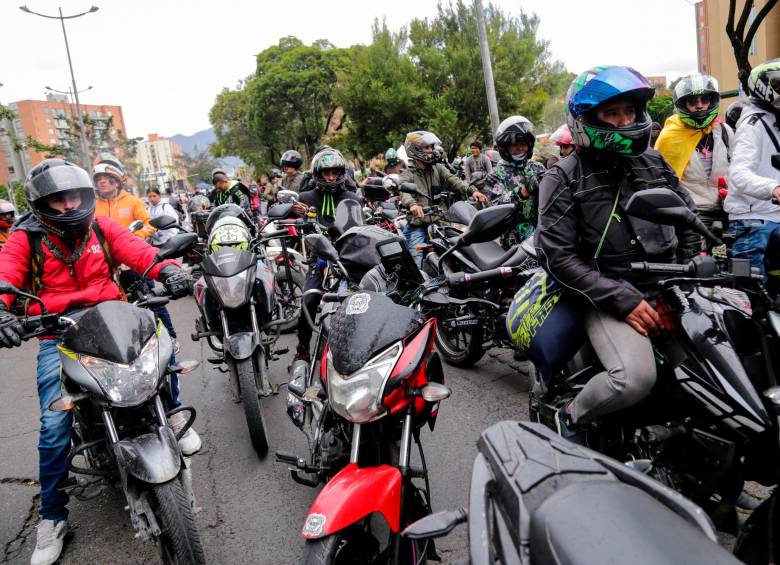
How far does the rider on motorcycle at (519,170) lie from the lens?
5.56 m

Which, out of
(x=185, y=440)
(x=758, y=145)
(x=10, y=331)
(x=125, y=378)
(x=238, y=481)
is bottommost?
(x=238, y=481)

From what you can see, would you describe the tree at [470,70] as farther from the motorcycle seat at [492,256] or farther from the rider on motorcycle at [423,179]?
the motorcycle seat at [492,256]

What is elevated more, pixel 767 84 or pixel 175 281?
pixel 767 84

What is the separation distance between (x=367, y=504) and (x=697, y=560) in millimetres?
1220

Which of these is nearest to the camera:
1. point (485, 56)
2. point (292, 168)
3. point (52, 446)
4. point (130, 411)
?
point (130, 411)

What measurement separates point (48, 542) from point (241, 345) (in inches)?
61.0

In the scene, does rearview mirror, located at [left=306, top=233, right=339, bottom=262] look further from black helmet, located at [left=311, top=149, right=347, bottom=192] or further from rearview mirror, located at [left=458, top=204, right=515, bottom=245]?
black helmet, located at [left=311, top=149, right=347, bottom=192]

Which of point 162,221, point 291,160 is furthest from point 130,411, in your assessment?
point 291,160

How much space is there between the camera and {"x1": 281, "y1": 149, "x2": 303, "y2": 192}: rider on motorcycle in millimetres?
10375

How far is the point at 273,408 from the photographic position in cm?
493

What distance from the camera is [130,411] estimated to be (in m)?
2.90

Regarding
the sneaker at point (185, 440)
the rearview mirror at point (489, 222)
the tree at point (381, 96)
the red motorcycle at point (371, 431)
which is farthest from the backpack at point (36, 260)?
the tree at point (381, 96)

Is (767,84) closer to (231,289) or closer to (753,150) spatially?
(753,150)

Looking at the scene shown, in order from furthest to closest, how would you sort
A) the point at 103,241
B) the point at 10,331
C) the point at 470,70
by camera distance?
the point at 470,70, the point at 103,241, the point at 10,331
